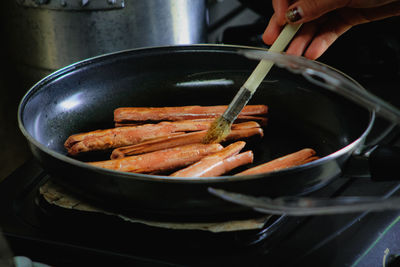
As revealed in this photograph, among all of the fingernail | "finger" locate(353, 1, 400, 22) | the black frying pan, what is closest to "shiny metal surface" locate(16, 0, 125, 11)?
the black frying pan

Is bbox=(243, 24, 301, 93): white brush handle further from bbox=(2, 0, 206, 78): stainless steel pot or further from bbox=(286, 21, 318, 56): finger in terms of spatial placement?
bbox=(2, 0, 206, 78): stainless steel pot

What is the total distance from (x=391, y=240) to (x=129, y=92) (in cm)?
78

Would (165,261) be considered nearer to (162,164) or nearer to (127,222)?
(127,222)

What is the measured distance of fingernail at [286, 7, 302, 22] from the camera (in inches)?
34.8

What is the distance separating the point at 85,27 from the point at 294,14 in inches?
28.1

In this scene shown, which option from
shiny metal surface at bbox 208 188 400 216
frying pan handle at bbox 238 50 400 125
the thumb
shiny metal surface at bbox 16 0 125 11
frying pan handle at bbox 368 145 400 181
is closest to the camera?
shiny metal surface at bbox 208 188 400 216

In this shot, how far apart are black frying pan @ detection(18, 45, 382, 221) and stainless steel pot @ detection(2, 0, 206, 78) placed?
0.65 feet

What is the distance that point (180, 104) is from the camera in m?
1.18

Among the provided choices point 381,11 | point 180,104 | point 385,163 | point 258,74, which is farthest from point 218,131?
point 381,11

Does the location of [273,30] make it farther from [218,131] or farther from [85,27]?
[85,27]

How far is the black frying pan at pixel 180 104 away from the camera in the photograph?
0.65 metres

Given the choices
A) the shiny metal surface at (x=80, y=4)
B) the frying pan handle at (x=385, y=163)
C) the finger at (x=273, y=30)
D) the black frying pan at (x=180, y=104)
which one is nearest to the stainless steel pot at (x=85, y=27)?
the shiny metal surface at (x=80, y=4)

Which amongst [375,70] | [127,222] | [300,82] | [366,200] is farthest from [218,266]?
[375,70]

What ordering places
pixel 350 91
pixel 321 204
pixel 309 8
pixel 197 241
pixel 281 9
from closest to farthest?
pixel 321 204
pixel 350 91
pixel 197 241
pixel 309 8
pixel 281 9
